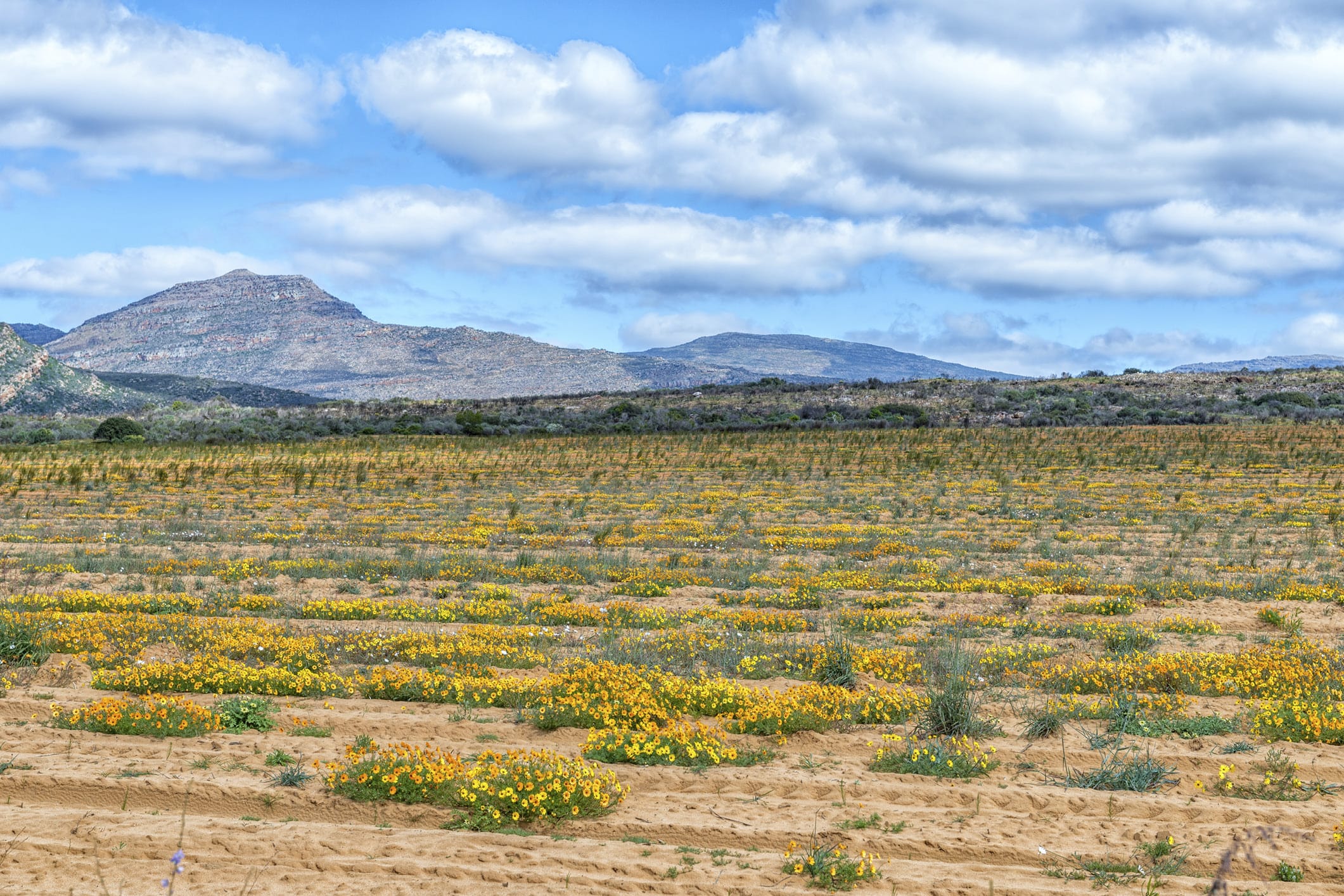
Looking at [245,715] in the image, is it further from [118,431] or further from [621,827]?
[118,431]

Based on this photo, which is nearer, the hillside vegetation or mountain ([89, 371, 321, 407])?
the hillside vegetation

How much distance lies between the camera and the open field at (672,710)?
624cm

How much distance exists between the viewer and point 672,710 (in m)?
9.21

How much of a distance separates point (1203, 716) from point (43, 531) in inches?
932

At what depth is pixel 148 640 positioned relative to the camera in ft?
38.5

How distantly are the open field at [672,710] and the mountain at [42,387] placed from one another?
115769 millimetres

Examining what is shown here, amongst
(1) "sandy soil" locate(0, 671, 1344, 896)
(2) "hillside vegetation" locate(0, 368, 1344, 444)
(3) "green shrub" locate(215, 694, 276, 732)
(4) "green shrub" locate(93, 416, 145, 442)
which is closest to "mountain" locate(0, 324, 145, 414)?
(2) "hillside vegetation" locate(0, 368, 1344, 444)

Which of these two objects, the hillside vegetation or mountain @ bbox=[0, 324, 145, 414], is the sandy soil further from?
mountain @ bbox=[0, 324, 145, 414]

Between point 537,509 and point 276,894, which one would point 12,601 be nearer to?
point 276,894

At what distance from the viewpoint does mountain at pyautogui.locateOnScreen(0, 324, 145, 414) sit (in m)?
121

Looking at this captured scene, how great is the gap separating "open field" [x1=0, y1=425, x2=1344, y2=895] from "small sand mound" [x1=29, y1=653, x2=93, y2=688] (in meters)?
0.05

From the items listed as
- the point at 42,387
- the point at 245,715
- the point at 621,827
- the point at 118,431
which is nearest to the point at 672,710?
the point at 621,827

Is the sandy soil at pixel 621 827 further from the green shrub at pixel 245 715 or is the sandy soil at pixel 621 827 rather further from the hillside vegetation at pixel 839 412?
the hillside vegetation at pixel 839 412

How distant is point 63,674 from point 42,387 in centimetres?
13768
